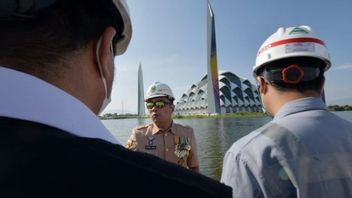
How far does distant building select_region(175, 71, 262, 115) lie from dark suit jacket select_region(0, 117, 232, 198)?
54.4m

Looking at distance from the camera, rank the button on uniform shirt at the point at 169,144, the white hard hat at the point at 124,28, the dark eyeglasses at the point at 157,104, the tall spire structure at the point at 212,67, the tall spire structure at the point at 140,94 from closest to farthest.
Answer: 1. the white hard hat at the point at 124,28
2. the button on uniform shirt at the point at 169,144
3. the dark eyeglasses at the point at 157,104
4. the tall spire structure at the point at 212,67
5. the tall spire structure at the point at 140,94

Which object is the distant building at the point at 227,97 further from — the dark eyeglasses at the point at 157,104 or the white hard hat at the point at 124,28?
the white hard hat at the point at 124,28

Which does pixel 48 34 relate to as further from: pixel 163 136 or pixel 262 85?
pixel 163 136

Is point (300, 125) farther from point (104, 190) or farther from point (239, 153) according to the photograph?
point (104, 190)

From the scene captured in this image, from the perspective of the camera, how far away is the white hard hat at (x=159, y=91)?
315cm

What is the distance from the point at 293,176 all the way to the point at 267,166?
0.09 metres

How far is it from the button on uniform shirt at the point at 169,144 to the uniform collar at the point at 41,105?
2.55 metres

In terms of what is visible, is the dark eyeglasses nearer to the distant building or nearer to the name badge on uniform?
the name badge on uniform

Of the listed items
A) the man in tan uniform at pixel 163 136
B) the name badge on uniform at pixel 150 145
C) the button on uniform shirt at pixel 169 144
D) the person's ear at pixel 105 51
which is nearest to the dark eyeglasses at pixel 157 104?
the man in tan uniform at pixel 163 136

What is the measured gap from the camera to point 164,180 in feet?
1.36

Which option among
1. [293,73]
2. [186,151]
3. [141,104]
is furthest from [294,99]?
[141,104]

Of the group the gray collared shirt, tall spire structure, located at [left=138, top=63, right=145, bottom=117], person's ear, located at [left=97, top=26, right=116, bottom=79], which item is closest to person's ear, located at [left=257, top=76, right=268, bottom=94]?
the gray collared shirt

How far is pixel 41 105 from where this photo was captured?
430mm

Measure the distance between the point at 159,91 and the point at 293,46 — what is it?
1909mm
